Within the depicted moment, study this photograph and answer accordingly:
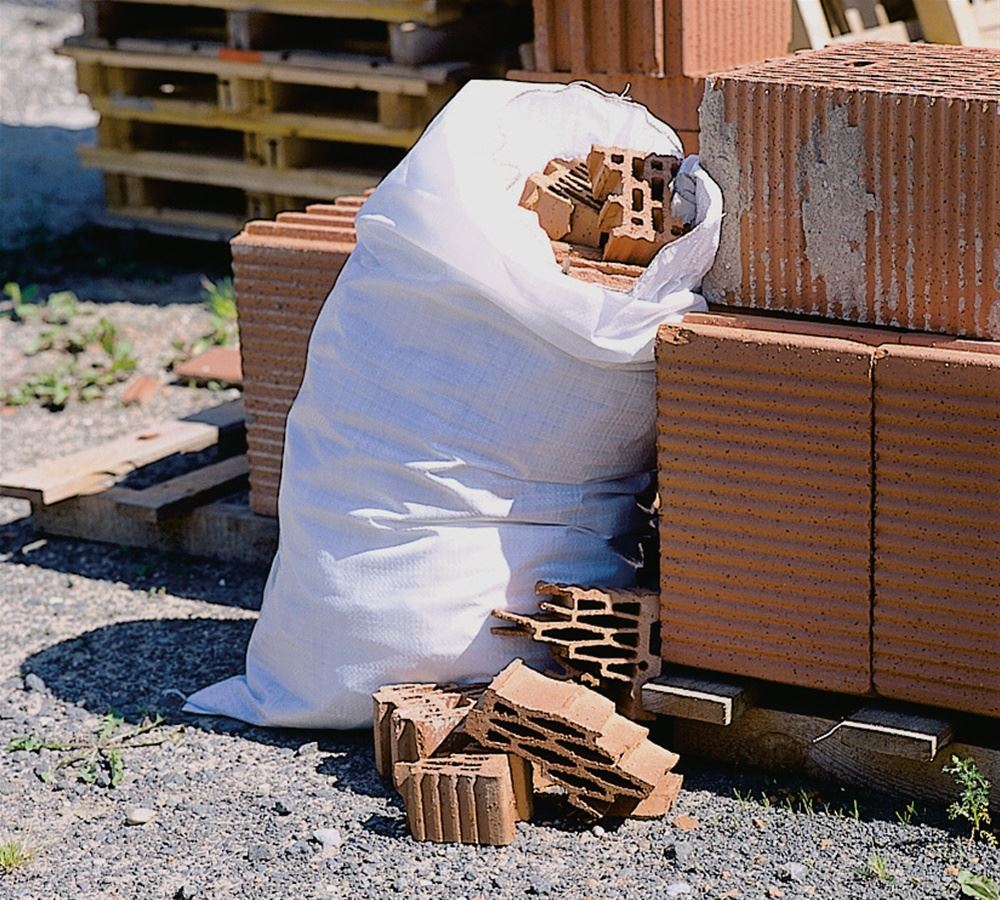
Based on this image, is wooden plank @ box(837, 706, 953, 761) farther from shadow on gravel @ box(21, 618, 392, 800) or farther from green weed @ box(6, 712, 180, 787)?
green weed @ box(6, 712, 180, 787)

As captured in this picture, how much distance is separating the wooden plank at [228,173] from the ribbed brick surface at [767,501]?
3.50 meters

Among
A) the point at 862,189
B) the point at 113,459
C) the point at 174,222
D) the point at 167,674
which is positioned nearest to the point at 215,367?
the point at 113,459

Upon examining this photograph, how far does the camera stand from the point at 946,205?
307 centimetres

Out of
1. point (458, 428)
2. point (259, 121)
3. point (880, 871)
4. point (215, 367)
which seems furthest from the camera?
point (259, 121)

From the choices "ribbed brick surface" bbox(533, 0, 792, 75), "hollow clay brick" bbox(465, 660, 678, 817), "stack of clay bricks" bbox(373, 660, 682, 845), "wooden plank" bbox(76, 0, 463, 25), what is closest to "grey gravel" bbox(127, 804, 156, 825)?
"stack of clay bricks" bbox(373, 660, 682, 845)

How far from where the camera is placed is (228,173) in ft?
23.0

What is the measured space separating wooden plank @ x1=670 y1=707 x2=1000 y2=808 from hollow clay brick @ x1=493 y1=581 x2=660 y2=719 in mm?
146

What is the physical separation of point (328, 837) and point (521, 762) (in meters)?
0.39

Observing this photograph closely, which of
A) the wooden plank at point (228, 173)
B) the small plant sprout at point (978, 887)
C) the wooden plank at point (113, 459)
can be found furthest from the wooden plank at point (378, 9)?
the small plant sprout at point (978, 887)

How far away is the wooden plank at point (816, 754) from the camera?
320 centimetres

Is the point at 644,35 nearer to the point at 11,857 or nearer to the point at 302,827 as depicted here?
the point at 302,827

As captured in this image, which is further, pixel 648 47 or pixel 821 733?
pixel 648 47

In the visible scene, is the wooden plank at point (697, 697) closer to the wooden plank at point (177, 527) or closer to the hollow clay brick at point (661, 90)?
the wooden plank at point (177, 527)

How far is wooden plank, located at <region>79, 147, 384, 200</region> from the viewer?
6.67m
